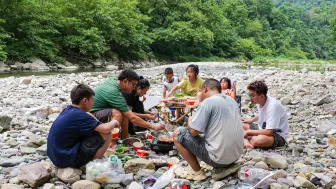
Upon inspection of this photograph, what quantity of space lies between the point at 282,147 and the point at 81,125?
3.35 meters

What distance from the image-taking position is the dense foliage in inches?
1100

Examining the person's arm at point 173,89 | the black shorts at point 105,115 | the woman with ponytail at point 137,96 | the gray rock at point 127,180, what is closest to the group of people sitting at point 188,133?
the gray rock at point 127,180

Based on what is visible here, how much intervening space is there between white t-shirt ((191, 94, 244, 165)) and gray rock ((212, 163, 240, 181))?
0.14m

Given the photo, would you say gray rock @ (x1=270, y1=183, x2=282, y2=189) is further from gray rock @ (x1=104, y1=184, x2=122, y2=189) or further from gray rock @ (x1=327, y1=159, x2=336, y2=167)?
gray rock @ (x1=104, y1=184, x2=122, y2=189)

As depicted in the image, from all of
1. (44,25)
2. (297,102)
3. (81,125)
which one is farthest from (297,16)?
(81,125)

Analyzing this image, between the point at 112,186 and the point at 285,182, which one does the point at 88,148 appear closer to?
the point at 112,186

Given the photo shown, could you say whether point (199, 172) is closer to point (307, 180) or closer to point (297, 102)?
point (307, 180)

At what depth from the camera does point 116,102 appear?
16.8 feet

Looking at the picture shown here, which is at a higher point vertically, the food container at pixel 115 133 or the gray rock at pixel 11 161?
the food container at pixel 115 133

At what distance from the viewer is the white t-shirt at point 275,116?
515cm

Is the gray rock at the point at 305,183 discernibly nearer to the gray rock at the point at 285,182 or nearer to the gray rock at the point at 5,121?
the gray rock at the point at 285,182

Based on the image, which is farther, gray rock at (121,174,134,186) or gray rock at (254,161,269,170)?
gray rock at (254,161,269,170)

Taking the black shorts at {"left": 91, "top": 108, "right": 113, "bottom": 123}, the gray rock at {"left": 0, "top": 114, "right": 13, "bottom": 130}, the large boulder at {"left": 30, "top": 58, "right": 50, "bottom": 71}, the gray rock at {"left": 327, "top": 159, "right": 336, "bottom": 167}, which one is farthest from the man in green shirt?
the large boulder at {"left": 30, "top": 58, "right": 50, "bottom": 71}

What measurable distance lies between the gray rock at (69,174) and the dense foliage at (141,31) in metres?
22.0
